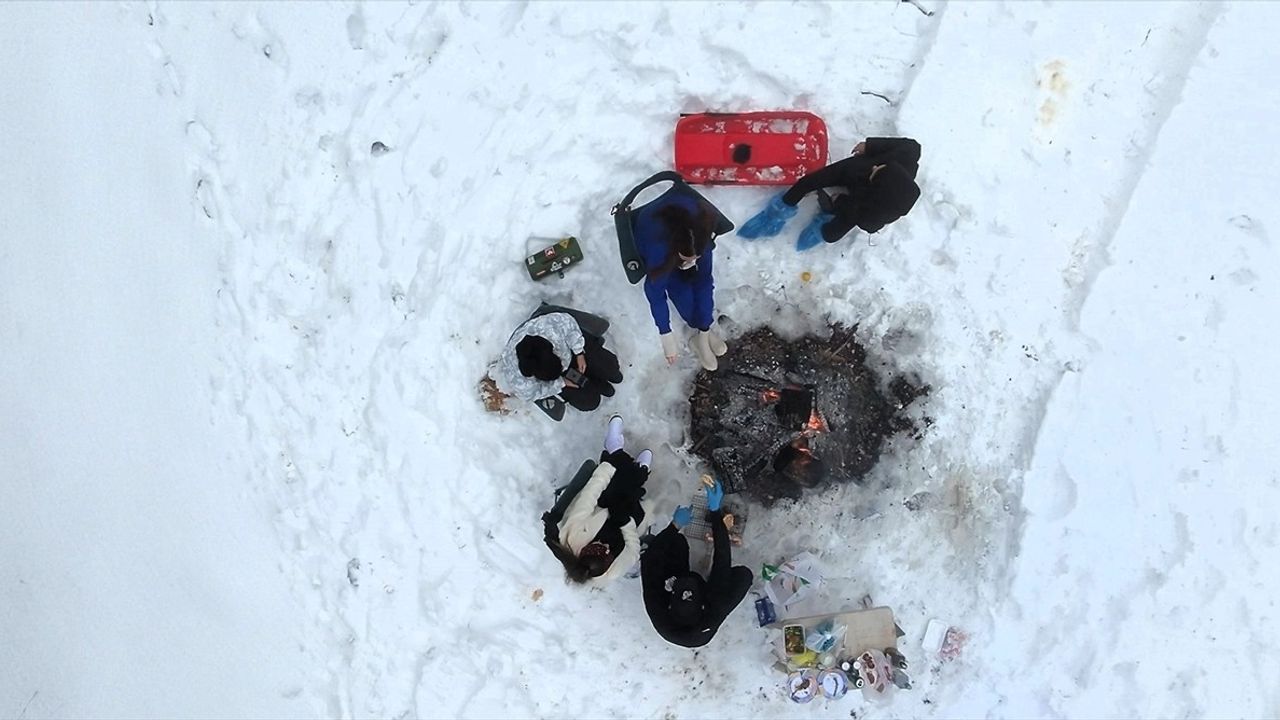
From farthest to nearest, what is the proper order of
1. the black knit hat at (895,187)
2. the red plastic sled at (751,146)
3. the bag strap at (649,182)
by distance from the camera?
the red plastic sled at (751,146), the bag strap at (649,182), the black knit hat at (895,187)

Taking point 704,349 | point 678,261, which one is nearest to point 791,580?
point 704,349

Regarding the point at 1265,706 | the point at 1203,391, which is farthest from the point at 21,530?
the point at 1265,706

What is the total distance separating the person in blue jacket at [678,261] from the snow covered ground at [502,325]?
1.85 ft

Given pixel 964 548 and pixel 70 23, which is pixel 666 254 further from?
pixel 70 23

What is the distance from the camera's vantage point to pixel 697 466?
545 cm

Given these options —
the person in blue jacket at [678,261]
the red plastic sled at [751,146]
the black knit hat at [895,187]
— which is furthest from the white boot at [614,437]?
the black knit hat at [895,187]

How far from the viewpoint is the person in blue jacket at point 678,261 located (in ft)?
14.8

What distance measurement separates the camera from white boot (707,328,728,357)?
514 cm

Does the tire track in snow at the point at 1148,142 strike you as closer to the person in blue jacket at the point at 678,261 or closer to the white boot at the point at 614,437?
the person in blue jacket at the point at 678,261

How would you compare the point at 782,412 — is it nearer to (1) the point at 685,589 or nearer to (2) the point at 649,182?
(1) the point at 685,589

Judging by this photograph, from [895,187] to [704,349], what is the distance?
1.59m

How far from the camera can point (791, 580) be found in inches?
205

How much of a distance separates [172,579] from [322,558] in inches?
37.6

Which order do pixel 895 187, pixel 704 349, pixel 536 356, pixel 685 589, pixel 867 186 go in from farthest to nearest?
pixel 704 349 < pixel 685 589 < pixel 867 186 < pixel 895 187 < pixel 536 356
